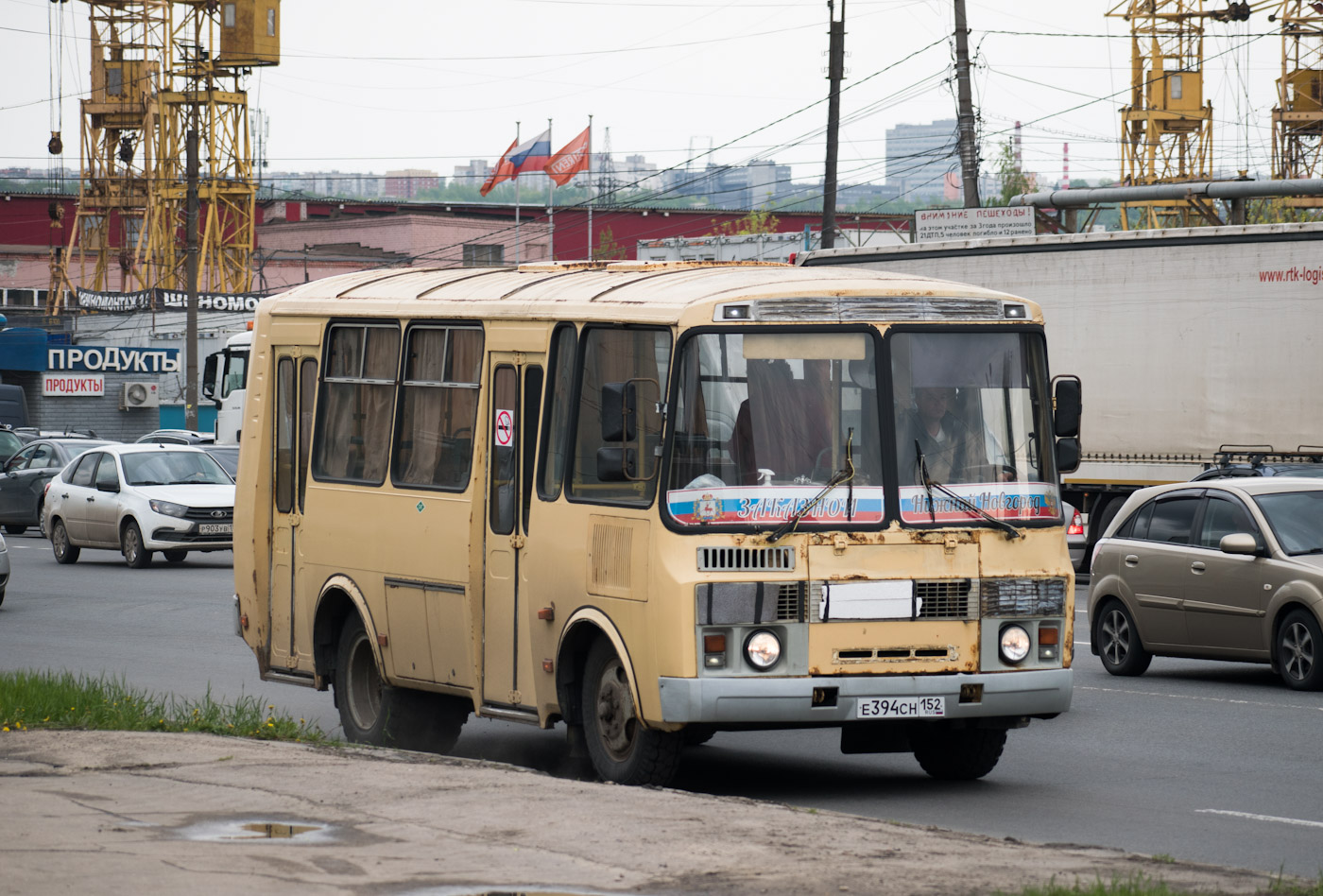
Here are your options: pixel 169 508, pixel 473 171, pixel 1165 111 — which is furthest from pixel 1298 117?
pixel 473 171

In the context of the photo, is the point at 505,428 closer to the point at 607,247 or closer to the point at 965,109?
the point at 965,109

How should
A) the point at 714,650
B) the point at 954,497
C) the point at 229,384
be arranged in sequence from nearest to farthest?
the point at 714,650 < the point at 954,497 < the point at 229,384

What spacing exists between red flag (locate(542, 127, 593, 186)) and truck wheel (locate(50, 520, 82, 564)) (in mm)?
47226

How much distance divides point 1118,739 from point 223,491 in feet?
56.4

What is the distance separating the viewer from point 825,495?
30.6 ft

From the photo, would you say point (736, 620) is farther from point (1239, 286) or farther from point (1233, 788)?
point (1239, 286)

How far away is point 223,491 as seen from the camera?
88.2ft

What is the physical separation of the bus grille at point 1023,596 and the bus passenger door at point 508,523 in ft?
7.89

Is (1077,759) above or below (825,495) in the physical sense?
below

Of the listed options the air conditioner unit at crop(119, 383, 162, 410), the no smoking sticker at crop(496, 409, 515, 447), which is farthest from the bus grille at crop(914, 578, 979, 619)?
the air conditioner unit at crop(119, 383, 162, 410)

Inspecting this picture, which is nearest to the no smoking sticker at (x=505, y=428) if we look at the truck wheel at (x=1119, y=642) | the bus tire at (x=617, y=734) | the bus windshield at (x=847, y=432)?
the bus tire at (x=617, y=734)

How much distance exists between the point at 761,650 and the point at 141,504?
1897cm

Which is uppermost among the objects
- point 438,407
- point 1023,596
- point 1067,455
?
point 438,407

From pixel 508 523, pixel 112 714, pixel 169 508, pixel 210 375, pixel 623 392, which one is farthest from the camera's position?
pixel 210 375
